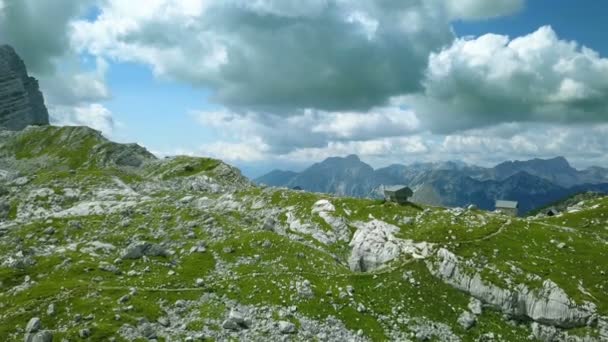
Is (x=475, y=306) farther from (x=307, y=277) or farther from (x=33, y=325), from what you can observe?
(x=33, y=325)

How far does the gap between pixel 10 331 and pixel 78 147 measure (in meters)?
173

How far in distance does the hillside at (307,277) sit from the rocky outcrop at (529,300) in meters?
0.12

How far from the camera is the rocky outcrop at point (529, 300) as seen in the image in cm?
4856

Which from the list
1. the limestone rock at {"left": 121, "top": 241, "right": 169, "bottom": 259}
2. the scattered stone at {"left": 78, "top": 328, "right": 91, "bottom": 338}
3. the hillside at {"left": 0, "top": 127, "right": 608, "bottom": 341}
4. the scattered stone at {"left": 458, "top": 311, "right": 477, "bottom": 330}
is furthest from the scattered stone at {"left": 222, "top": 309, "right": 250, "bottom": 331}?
the scattered stone at {"left": 458, "top": 311, "right": 477, "bottom": 330}

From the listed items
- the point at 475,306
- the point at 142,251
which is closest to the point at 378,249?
the point at 475,306

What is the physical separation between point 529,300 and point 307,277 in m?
25.9

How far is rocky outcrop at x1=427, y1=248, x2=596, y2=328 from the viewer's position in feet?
159

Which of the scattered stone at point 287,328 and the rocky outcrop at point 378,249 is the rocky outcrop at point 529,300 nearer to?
the rocky outcrop at point 378,249

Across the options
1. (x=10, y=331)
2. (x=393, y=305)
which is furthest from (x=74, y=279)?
(x=393, y=305)

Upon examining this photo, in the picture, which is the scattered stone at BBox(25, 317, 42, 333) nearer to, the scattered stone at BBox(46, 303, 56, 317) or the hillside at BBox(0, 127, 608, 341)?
the hillside at BBox(0, 127, 608, 341)

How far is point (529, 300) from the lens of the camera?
5075cm

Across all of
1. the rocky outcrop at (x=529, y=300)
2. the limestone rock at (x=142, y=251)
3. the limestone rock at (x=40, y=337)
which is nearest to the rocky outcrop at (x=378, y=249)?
the rocky outcrop at (x=529, y=300)

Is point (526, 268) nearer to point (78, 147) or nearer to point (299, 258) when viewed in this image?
point (299, 258)

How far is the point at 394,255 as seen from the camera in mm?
61688
